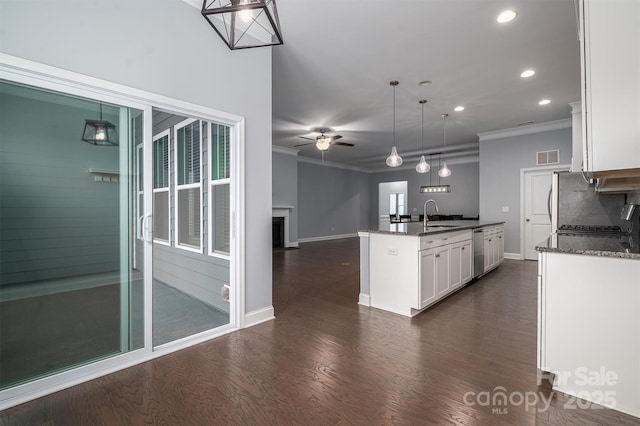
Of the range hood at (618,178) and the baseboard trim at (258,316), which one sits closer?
the range hood at (618,178)

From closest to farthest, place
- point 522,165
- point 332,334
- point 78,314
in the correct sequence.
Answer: point 78,314 < point 332,334 < point 522,165

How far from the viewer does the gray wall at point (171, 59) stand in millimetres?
1774

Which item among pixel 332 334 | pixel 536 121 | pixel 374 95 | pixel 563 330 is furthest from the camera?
pixel 536 121

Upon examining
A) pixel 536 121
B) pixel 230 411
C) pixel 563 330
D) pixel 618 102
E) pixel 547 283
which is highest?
pixel 536 121

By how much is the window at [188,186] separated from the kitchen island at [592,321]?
11.2 feet

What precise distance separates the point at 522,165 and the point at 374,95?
4.15 m

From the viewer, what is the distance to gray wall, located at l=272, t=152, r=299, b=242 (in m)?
8.41

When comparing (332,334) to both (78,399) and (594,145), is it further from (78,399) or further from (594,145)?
(594,145)

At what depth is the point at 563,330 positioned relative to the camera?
5.99ft

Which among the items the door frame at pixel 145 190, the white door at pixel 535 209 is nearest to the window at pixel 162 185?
the door frame at pixel 145 190

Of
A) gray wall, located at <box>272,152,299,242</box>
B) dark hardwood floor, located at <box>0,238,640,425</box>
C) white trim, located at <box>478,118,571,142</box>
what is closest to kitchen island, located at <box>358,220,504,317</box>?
dark hardwood floor, located at <box>0,238,640,425</box>

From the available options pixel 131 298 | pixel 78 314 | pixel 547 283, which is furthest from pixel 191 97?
pixel 547 283

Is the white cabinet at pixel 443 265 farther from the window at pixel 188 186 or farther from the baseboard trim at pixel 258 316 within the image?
the window at pixel 188 186

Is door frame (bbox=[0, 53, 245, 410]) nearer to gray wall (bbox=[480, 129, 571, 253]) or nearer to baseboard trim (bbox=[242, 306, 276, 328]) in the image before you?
baseboard trim (bbox=[242, 306, 276, 328])
